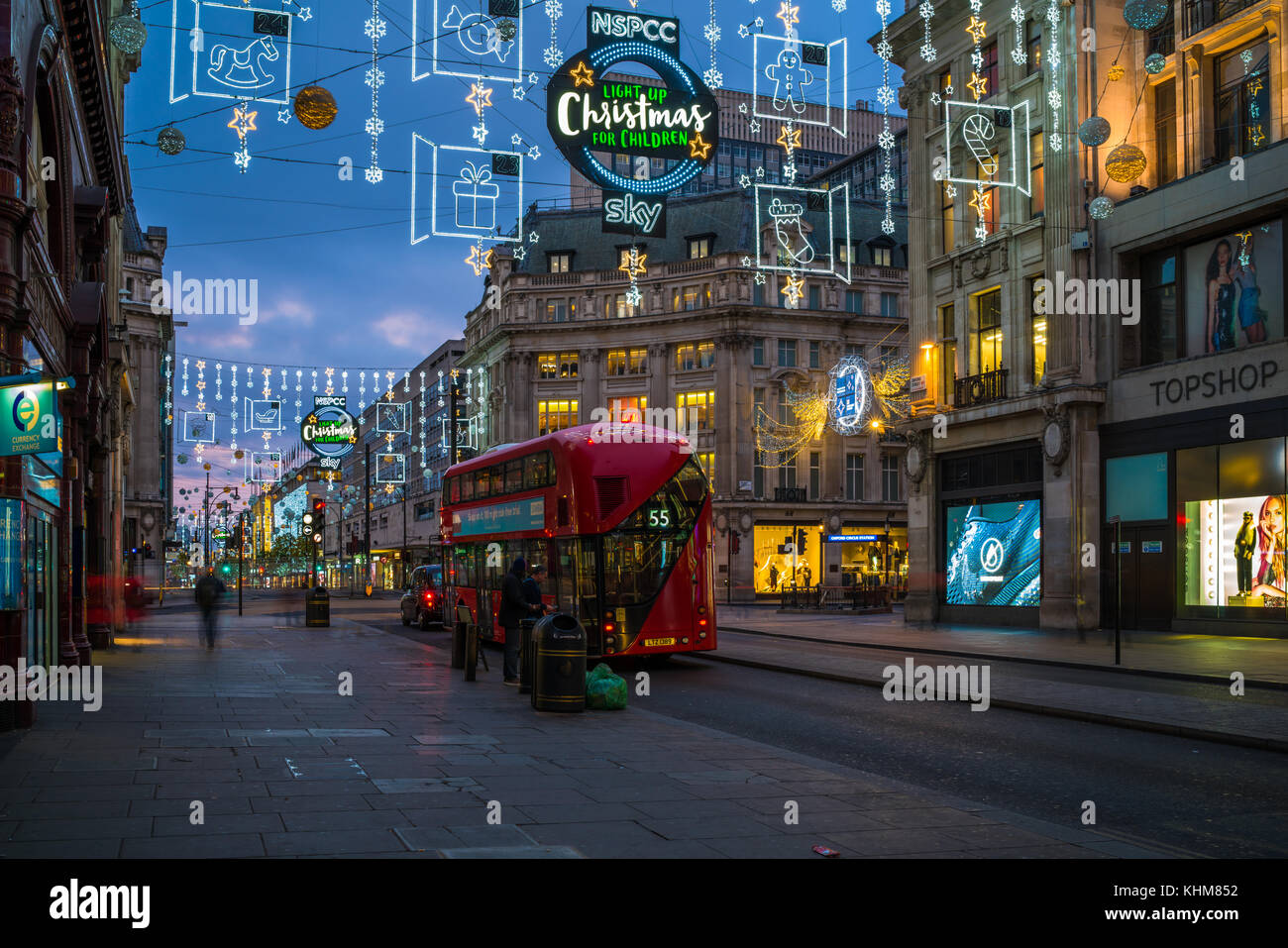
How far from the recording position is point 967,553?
111 ft

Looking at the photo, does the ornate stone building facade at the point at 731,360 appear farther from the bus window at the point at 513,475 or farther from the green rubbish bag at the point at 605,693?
the green rubbish bag at the point at 605,693

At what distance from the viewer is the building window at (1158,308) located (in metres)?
27.8

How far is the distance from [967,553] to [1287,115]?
46.4ft

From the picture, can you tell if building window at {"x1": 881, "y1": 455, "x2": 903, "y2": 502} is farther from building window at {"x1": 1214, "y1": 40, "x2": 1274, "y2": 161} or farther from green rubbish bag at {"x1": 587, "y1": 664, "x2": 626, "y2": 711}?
green rubbish bag at {"x1": 587, "y1": 664, "x2": 626, "y2": 711}

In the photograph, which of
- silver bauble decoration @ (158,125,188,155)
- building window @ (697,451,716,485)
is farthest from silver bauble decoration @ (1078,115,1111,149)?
building window @ (697,451,716,485)

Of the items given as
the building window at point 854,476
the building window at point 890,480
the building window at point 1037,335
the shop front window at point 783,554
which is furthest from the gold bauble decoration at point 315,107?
the building window at point 890,480

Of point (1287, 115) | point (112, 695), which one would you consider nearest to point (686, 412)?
point (1287, 115)

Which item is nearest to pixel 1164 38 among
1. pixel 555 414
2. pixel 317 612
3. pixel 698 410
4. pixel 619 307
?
pixel 317 612

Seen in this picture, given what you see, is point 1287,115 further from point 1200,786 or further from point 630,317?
point 630,317

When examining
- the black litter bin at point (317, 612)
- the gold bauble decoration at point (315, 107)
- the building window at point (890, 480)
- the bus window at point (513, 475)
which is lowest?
the black litter bin at point (317, 612)

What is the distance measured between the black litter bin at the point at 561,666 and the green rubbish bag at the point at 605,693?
247mm

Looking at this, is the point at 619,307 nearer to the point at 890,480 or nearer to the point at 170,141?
the point at 890,480

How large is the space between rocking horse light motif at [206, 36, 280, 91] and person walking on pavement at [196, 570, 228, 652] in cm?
1206

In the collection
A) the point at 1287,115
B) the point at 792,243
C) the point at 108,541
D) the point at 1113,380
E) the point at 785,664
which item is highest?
the point at 792,243
